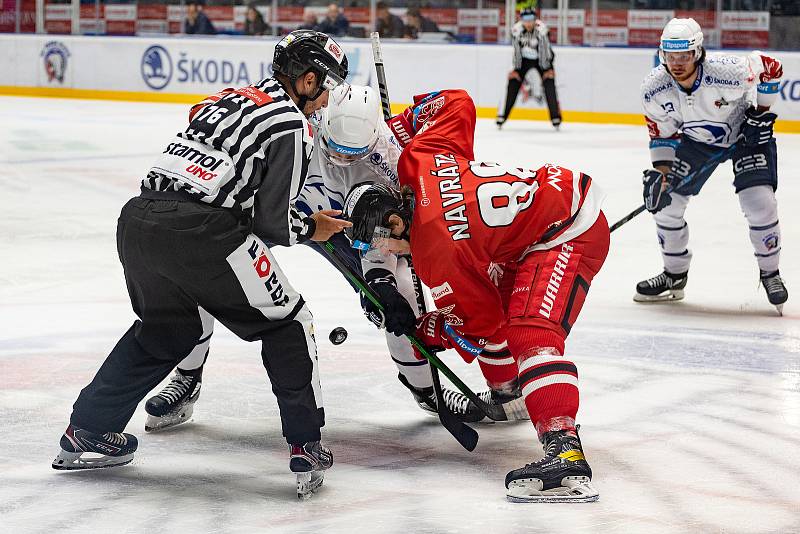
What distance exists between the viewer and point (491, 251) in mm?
3098

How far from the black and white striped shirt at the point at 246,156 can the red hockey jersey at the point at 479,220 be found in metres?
0.36

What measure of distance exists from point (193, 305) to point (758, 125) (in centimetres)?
306

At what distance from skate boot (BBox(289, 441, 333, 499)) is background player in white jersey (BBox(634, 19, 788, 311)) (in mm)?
2811

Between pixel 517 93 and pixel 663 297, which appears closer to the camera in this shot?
pixel 663 297

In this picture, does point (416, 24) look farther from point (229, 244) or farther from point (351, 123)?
point (229, 244)

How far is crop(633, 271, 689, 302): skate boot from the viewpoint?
17.9ft

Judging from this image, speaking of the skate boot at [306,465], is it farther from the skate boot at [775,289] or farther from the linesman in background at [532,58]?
the linesman in background at [532,58]

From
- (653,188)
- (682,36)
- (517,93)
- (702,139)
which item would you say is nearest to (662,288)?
(653,188)

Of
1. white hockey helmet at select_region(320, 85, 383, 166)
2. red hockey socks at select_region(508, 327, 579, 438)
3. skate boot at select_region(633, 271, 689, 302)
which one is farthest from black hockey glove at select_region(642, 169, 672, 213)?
A: red hockey socks at select_region(508, 327, 579, 438)

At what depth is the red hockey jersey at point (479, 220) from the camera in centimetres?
303

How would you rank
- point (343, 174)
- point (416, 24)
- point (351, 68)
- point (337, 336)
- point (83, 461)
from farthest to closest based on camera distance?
point (416, 24)
point (351, 68)
point (343, 174)
point (337, 336)
point (83, 461)

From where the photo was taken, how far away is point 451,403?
3678mm

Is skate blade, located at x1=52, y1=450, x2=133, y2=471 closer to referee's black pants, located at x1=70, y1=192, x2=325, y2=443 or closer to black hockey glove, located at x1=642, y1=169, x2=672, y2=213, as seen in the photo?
referee's black pants, located at x1=70, y1=192, x2=325, y2=443

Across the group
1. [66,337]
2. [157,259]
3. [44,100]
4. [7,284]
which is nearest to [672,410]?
[157,259]
